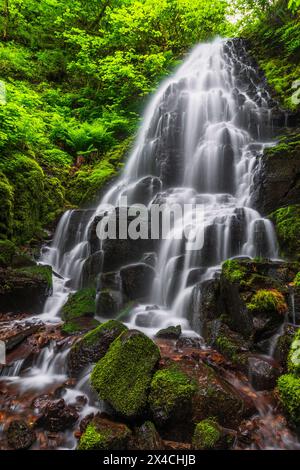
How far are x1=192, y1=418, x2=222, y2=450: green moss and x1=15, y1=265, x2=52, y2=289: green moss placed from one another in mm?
4613

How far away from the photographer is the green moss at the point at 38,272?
21.6 ft

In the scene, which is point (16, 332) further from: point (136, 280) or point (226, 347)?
point (226, 347)

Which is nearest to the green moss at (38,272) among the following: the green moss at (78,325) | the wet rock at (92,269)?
the wet rock at (92,269)

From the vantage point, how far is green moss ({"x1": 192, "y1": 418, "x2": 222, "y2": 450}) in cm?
290

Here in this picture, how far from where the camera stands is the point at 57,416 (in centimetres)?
337

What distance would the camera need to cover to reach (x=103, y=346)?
4.37 meters

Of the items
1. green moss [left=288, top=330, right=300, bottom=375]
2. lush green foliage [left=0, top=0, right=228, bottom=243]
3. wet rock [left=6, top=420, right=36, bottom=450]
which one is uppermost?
lush green foliage [left=0, top=0, right=228, bottom=243]

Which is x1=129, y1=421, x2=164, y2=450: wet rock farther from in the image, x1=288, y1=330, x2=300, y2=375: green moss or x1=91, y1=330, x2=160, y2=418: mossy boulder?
Result: x1=288, y1=330, x2=300, y2=375: green moss

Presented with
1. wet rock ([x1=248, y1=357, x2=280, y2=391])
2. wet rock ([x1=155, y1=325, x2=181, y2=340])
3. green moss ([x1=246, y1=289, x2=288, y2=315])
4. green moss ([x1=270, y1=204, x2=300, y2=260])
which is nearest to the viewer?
wet rock ([x1=248, y1=357, x2=280, y2=391])

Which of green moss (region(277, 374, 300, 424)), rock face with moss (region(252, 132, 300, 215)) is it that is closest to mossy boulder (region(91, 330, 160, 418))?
green moss (region(277, 374, 300, 424))

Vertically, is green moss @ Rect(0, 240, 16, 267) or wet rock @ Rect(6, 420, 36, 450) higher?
green moss @ Rect(0, 240, 16, 267)

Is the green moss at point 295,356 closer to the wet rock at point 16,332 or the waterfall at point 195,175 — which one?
the waterfall at point 195,175
